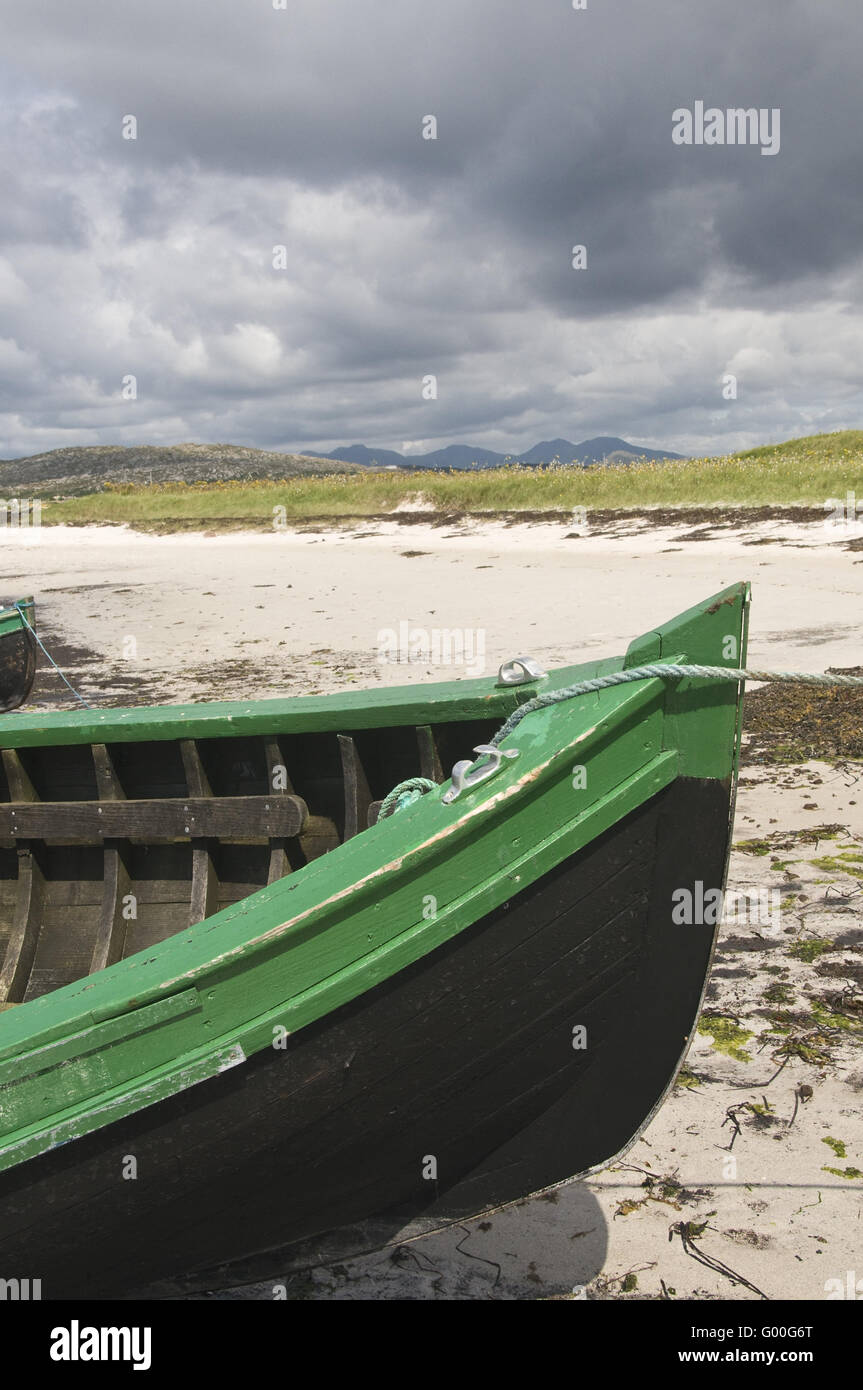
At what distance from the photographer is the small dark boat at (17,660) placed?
17.9 feet

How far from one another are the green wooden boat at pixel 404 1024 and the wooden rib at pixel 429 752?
0.72 meters

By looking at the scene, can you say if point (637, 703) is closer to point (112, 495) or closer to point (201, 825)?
point (201, 825)

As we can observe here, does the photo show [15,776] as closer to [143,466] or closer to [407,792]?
[407,792]

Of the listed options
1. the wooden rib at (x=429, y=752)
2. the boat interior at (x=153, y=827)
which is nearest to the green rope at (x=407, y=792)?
the wooden rib at (x=429, y=752)

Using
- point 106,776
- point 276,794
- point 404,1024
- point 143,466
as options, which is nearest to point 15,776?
point 106,776

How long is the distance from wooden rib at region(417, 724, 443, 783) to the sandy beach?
4.22 ft

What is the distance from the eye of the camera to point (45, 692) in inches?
417

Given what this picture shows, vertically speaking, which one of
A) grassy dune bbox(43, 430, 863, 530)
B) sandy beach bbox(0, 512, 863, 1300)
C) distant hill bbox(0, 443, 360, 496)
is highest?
distant hill bbox(0, 443, 360, 496)

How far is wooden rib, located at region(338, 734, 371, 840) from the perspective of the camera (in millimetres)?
3424

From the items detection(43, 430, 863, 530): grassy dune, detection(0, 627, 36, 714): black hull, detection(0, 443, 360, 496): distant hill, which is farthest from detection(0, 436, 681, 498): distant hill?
detection(0, 627, 36, 714): black hull

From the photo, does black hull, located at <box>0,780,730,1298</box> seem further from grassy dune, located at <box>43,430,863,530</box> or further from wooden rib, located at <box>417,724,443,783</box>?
grassy dune, located at <box>43,430,863,530</box>
